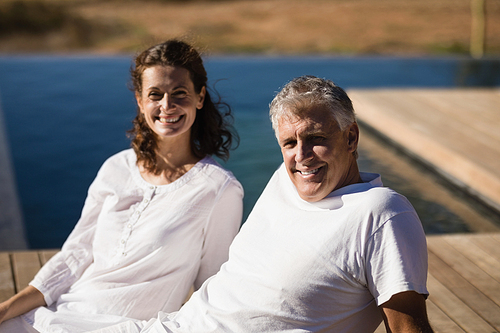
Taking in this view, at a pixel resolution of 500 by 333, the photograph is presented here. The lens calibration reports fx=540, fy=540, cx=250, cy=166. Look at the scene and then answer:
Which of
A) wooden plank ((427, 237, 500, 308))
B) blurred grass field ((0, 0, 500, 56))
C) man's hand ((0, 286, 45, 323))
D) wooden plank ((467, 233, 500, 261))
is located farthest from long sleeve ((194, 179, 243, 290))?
blurred grass field ((0, 0, 500, 56))

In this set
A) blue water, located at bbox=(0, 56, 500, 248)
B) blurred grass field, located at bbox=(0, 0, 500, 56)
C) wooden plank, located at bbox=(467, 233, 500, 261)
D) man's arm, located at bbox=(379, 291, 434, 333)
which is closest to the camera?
man's arm, located at bbox=(379, 291, 434, 333)

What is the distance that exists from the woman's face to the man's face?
16.6 inches

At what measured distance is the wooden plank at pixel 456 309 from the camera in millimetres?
1686

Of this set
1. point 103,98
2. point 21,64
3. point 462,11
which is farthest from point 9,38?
point 462,11

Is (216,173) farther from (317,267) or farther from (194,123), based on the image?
(317,267)

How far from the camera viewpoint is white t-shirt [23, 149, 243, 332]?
140 centimetres

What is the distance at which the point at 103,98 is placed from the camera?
744cm

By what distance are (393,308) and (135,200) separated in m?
0.80

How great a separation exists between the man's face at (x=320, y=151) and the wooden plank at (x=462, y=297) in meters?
0.89

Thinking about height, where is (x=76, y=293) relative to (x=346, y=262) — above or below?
below

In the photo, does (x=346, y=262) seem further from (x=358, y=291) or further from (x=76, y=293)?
(x=76, y=293)

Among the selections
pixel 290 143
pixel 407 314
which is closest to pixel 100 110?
pixel 290 143

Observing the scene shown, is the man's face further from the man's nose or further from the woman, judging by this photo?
the woman

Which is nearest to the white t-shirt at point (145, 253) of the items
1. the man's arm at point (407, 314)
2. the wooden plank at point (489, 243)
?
the man's arm at point (407, 314)
